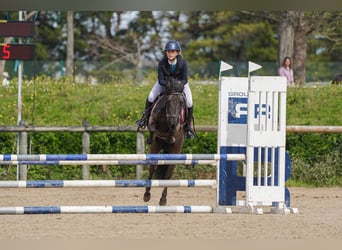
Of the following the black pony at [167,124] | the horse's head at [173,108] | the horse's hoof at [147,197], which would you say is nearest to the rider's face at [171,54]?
the black pony at [167,124]

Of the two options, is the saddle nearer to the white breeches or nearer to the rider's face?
the white breeches

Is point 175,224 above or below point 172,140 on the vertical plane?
below

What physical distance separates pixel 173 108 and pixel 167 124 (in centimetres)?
30

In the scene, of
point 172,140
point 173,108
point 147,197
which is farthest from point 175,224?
point 147,197

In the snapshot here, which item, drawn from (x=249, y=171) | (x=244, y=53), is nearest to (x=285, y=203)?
(x=249, y=171)

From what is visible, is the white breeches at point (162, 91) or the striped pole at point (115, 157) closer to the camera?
the striped pole at point (115, 157)

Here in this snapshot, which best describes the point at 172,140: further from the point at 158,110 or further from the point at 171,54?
the point at 171,54

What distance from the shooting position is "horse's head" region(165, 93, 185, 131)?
9.44 m

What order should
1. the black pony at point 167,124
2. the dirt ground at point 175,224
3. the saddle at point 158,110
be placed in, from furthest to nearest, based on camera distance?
the saddle at point 158,110 → the black pony at point 167,124 → the dirt ground at point 175,224

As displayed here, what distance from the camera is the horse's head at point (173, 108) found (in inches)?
372

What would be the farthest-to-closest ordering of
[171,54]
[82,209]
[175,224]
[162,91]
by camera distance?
1. [162,91]
2. [171,54]
3. [175,224]
4. [82,209]

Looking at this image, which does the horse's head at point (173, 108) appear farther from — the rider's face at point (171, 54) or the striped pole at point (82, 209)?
the striped pole at point (82, 209)

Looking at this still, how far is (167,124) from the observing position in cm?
969

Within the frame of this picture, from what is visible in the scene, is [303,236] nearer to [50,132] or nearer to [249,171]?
[249,171]
